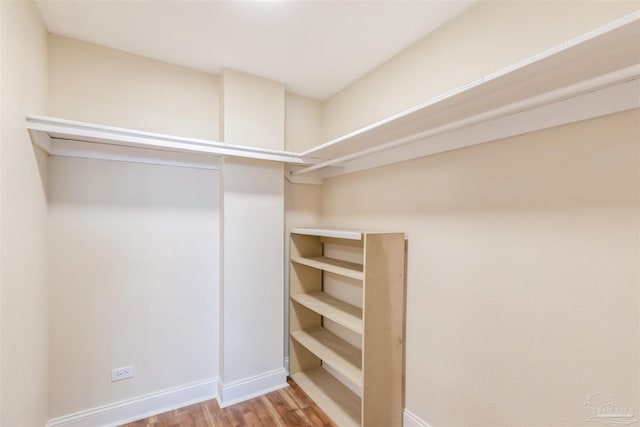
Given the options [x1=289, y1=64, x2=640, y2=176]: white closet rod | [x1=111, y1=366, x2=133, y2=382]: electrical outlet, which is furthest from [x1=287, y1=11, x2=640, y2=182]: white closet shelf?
[x1=111, y1=366, x2=133, y2=382]: electrical outlet

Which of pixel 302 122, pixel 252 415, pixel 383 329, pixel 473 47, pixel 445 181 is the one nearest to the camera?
pixel 473 47

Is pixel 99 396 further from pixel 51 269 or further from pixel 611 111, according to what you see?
pixel 611 111

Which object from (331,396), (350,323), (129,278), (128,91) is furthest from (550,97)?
(129,278)

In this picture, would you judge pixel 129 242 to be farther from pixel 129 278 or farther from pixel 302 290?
pixel 302 290

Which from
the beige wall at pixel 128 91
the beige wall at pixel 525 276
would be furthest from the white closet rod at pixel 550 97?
the beige wall at pixel 128 91

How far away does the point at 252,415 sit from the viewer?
2.03 metres

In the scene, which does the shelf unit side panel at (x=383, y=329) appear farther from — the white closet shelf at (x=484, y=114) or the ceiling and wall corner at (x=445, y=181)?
the white closet shelf at (x=484, y=114)

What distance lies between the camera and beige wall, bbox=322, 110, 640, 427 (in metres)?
1.03

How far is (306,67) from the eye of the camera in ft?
7.10

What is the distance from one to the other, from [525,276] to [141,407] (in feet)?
8.56

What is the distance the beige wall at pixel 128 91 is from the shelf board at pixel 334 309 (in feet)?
5.18

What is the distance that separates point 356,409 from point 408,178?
1732 mm

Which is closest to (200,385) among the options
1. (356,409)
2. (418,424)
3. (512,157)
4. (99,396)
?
(99,396)

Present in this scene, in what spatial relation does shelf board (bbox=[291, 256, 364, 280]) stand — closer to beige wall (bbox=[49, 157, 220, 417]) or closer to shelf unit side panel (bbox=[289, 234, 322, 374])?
shelf unit side panel (bbox=[289, 234, 322, 374])
